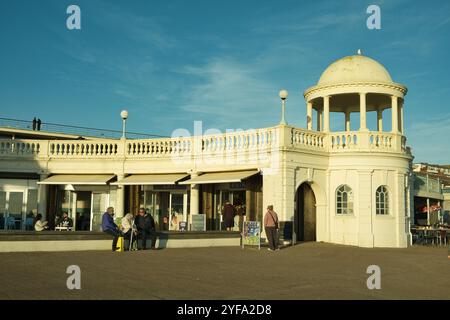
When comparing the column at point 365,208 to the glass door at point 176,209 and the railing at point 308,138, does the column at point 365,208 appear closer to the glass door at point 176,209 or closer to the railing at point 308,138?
the railing at point 308,138

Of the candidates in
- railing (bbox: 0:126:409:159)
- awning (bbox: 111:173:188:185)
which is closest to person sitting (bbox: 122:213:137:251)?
awning (bbox: 111:173:188:185)

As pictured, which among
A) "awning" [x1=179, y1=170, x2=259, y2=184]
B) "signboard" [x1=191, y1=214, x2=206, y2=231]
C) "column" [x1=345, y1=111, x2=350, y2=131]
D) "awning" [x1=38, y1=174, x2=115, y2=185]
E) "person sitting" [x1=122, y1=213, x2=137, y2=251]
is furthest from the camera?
"column" [x1=345, y1=111, x2=350, y2=131]

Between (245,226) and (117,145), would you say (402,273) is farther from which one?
(117,145)

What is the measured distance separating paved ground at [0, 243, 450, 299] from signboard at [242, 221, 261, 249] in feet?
4.59

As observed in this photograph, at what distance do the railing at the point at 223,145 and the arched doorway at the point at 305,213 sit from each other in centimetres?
201

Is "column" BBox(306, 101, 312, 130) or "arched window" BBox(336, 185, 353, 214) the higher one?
"column" BBox(306, 101, 312, 130)

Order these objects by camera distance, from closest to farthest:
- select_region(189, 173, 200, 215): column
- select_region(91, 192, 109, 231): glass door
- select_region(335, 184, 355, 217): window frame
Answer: select_region(335, 184, 355, 217): window frame
select_region(189, 173, 200, 215): column
select_region(91, 192, 109, 231): glass door

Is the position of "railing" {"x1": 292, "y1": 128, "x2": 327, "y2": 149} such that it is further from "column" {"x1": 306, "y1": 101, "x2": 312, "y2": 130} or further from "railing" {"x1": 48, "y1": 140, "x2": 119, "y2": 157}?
"railing" {"x1": 48, "y1": 140, "x2": 119, "y2": 157}

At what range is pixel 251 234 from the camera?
19.4 meters

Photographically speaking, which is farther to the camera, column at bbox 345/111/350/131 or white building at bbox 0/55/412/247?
column at bbox 345/111/350/131

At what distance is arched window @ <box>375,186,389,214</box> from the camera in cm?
2323

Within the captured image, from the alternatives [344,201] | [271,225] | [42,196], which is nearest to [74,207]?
[42,196]

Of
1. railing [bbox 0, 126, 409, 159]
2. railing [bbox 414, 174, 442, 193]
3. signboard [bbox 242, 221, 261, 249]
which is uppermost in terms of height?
railing [bbox 0, 126, 409, 159]

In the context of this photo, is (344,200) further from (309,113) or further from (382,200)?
(309,113)
